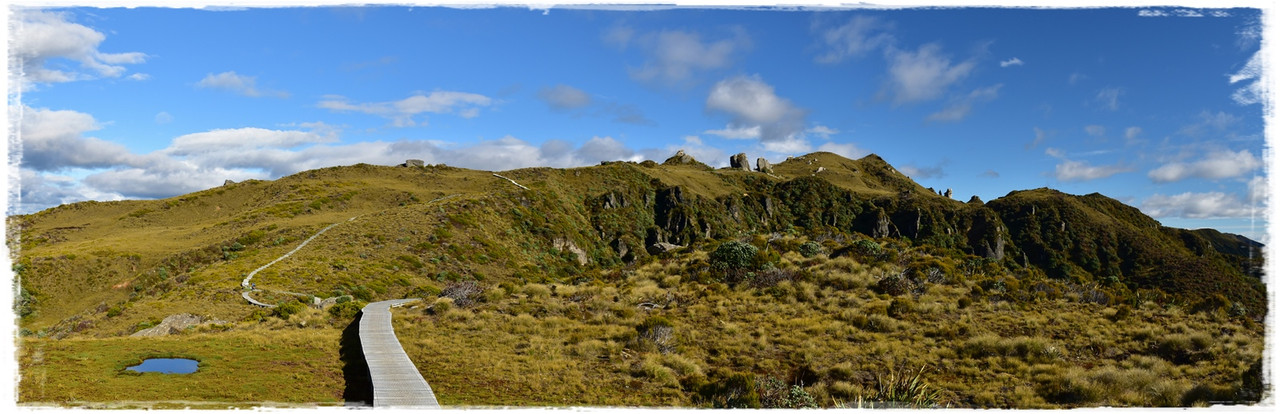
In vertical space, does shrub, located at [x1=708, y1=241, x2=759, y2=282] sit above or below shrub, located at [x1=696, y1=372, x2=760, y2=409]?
above

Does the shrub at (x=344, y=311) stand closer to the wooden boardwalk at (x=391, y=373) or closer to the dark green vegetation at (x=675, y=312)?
the dark green vegetation at (x=675, y=312)

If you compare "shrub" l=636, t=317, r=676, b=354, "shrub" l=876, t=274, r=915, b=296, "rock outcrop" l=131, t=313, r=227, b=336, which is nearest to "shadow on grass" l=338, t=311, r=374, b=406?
"shrub" l=636, t=317, r=676, b=354

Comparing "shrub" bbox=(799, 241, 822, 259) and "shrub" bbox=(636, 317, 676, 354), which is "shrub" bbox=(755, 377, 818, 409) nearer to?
"shrub" bbox=(636, 317, 676, 354)

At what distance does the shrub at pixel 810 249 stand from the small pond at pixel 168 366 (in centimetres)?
3245

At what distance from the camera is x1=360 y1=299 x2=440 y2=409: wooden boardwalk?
12.4 m

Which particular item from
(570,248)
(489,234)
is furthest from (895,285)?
(570,248)

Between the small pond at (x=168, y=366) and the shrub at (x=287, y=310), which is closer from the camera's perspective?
the small pond at (x=168, y=366)

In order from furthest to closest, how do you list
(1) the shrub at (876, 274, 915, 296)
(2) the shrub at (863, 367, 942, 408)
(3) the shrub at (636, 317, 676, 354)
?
(1) the shrub at (876, 274, 915, 296) < (3) the shrub at (636, 317, 676, 354) < (2) the shrub at (863, 367, 942, 408)

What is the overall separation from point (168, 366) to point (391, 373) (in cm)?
819

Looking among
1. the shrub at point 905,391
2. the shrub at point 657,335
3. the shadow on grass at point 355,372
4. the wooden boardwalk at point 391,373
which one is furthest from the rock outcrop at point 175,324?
the shrub at point 905,391

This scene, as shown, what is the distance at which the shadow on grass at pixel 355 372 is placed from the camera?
48.8ft

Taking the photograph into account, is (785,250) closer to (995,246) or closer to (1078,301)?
(1078,301)

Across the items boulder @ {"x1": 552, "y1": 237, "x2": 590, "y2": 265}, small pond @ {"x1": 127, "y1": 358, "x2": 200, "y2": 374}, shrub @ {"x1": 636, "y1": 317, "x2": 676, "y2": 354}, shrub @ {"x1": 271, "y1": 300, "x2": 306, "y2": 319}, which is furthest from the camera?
boulder @ {"x1": 552, "y1": 237, "x2": 590, "y2": 265}

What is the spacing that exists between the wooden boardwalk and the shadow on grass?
28 centimetres
